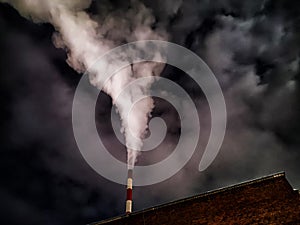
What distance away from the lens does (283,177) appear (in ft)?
47.5

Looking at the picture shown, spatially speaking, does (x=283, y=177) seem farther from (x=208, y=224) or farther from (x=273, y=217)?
(x=208, y=224)

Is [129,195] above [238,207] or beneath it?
above

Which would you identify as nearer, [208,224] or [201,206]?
[208,224]

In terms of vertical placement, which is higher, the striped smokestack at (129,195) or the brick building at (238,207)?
the striped smokestack at (129,195)

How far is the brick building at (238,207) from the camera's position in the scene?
13163 mm

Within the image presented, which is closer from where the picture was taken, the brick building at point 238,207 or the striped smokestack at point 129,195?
the brick building at point 238,207

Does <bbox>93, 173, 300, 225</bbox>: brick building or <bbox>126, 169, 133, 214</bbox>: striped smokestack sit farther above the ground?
<bbox>126, 169, 133, 214</bbox>: striped smokestack

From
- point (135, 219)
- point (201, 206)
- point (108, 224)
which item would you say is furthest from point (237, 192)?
point (108, 224)

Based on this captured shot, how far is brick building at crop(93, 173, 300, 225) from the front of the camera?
43.2 feet

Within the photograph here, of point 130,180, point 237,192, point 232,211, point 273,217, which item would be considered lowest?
point 273,217

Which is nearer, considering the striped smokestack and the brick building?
the brick building

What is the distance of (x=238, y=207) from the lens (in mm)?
14172

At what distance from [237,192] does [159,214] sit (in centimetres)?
435

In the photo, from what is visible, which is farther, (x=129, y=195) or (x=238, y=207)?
(x=129, y=195)
